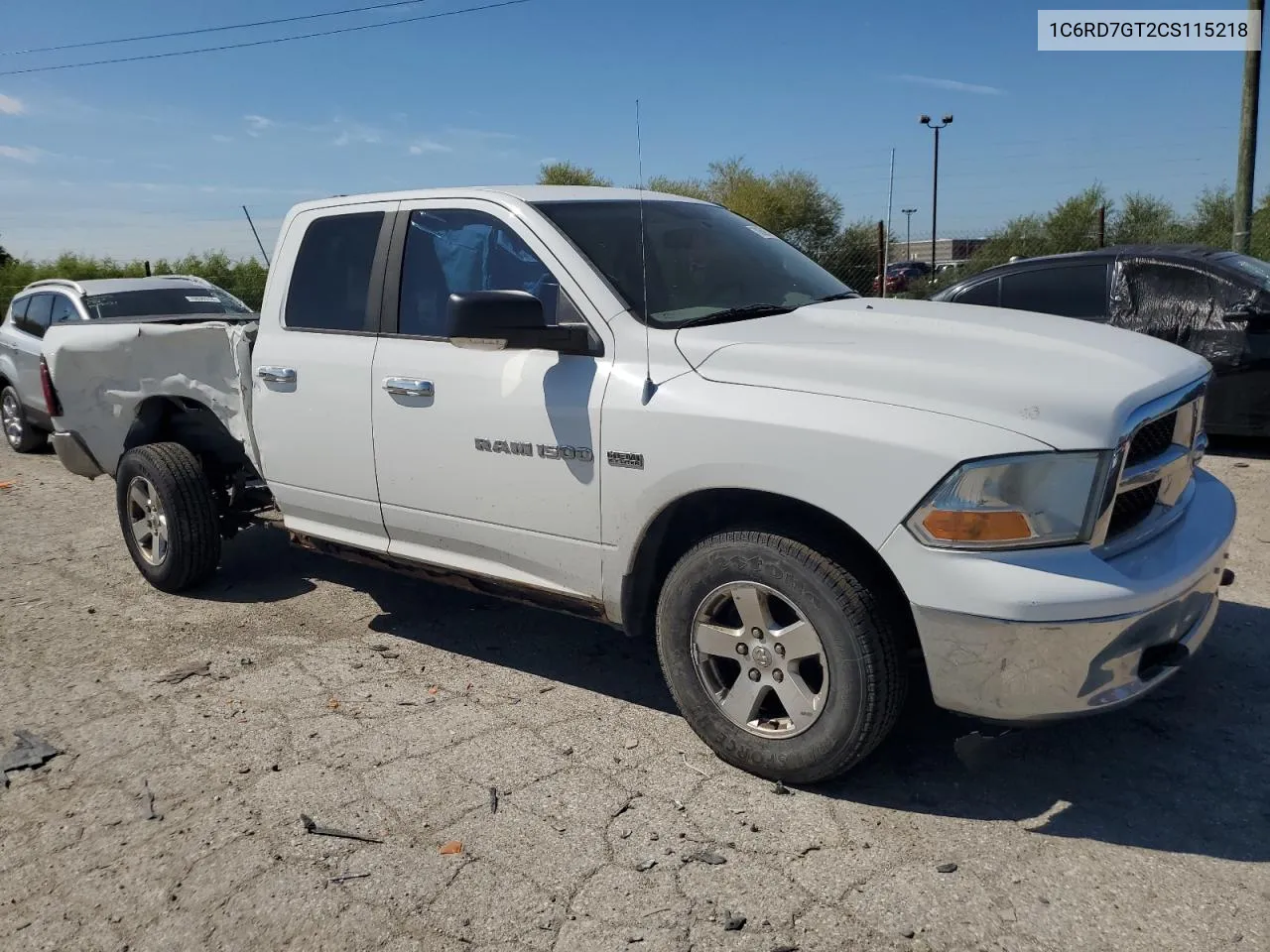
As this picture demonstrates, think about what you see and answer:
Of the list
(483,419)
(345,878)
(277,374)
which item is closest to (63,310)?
(277,374)

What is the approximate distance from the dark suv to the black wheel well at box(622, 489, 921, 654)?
520 cm

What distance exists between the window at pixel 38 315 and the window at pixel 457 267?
306 inches

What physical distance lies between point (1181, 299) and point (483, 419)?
19.4 feet

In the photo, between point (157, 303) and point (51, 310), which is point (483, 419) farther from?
point (51, 310)

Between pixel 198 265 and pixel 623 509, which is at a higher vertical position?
pixel 198 265

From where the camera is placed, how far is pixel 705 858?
9.56 ft

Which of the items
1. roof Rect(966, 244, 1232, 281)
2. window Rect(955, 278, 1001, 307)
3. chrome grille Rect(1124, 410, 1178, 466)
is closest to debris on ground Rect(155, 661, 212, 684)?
chrome grille Rect(1124, 410, 1178, 466)

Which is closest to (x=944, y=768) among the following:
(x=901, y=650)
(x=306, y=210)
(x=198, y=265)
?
(x=901, y=650)

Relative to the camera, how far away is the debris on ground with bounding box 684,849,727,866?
2895 millimetres

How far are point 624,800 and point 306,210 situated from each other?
3087 millimetres

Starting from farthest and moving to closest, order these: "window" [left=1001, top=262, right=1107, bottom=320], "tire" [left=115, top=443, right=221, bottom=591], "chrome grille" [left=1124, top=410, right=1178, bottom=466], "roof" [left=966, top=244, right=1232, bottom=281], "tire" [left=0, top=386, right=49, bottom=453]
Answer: "tire" [left=0, top=386, right=49, bottom=453], "window" [left=1001, top=262, right=1107, bottom=320], "roof" [left=966, top=244, right=1232, bottom=281], "tire" [left=115, top=443, right=221, bottom=591], "chrome grille" [left=1124, top=410, right=1178, bottom=466]

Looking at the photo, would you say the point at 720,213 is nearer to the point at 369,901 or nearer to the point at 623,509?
the point at 623,509

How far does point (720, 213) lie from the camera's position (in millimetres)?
4621

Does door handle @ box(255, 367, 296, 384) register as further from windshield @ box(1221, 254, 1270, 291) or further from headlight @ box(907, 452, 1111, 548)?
windshield @ box(1221, 254, 1270, 291)
